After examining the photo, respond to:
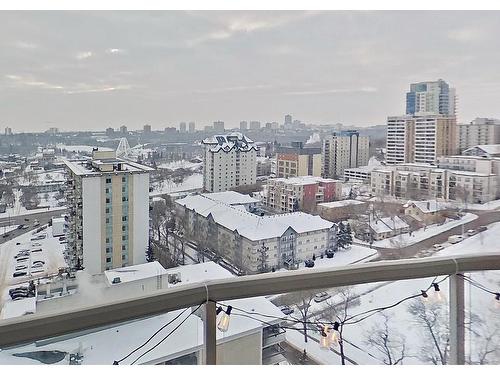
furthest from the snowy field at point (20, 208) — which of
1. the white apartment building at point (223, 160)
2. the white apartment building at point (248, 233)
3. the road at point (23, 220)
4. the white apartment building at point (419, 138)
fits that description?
the white apartment building at point (419, 138)

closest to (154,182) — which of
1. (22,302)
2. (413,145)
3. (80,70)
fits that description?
(80,70)

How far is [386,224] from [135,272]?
1.28m

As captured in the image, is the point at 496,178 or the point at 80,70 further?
the point at 496,178

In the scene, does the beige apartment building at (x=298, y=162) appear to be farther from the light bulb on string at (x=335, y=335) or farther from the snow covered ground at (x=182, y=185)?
the light bulb on string at (x=335, y=335)

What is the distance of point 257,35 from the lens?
7.12 feet

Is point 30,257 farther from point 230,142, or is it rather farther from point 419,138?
point 419,138

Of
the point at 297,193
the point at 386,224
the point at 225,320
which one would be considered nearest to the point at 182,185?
the point at 297,193

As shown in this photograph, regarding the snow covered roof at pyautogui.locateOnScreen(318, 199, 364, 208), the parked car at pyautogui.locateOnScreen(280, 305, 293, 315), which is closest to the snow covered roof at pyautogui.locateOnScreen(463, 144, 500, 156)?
the snow covered roof at pyautogui.locateOnScreen(318, 199, 364, 208)

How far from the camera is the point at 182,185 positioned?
2.27 meters

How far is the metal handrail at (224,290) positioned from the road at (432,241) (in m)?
0.72

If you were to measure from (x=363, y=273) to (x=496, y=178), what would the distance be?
1.41 meters

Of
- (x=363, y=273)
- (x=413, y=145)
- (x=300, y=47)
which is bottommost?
(x=363, y=273)

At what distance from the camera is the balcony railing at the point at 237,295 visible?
1173 mm

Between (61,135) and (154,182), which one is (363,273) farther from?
(61,135)
